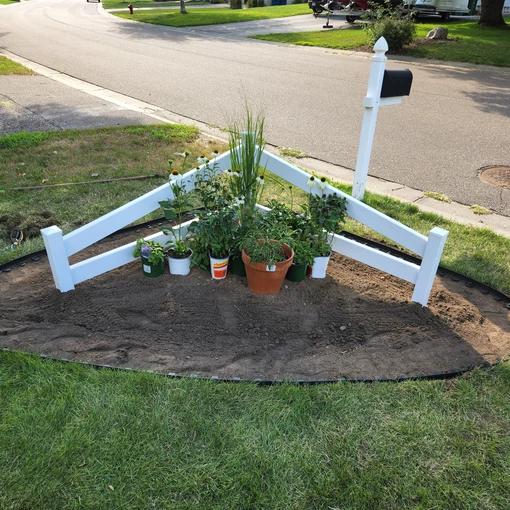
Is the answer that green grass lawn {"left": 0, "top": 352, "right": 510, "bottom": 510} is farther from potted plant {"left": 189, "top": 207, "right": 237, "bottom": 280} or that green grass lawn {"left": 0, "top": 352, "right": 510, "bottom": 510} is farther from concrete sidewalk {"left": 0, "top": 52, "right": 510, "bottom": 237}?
concrete sidewalk {"left": 0, "top": 52, "right": 510, "bottom": 237}

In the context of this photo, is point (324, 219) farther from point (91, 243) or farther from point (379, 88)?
point (91, 243)

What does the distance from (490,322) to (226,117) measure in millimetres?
5736

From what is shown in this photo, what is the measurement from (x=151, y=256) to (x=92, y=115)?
5544 mm

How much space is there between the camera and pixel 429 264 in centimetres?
301

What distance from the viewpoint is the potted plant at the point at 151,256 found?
325 centimetres

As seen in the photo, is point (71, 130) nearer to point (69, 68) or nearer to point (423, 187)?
point (423, 187)

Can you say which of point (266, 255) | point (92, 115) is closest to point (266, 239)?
point (266, 255)

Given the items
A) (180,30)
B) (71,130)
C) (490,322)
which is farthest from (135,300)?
(180,30)

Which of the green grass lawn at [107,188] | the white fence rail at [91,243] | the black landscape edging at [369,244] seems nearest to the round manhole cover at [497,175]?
the green grass lawn at [107,188]

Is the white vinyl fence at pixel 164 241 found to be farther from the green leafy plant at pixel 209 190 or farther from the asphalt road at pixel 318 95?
the asphalt road at pixel 318 95

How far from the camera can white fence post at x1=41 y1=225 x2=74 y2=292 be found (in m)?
2.92

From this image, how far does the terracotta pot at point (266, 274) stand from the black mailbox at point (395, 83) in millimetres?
1834

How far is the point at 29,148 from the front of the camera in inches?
237

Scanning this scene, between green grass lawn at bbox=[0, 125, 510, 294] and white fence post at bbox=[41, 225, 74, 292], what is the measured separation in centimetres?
85
